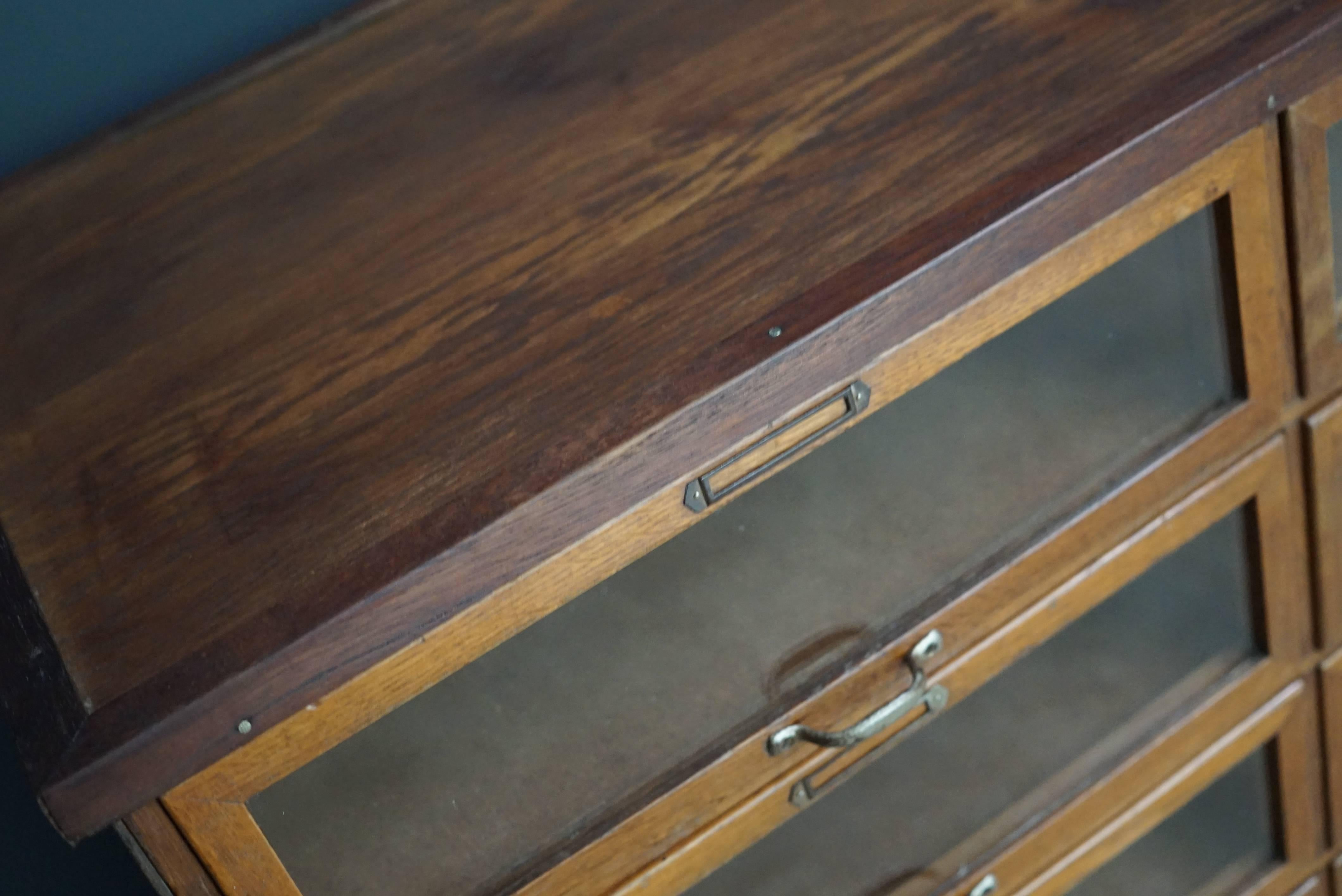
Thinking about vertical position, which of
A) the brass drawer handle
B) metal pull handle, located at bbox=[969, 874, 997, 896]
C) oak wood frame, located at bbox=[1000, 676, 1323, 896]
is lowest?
oak wood frame, located at bbox=[1000, 676, 1323, 896]

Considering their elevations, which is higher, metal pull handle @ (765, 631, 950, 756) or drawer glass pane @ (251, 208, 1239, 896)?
drawer glass pane @ (251, 208, 1239, 896)

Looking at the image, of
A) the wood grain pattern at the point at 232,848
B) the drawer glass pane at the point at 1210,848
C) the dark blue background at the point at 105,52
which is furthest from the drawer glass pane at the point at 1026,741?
the dark blue background at the point at 105,52

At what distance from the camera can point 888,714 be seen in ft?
2.01

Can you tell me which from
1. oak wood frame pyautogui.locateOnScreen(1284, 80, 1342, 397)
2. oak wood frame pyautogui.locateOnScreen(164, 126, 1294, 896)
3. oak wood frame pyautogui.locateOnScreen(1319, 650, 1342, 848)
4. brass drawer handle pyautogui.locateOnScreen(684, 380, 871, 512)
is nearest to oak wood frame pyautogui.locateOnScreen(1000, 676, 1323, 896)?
oak wood frame pyautogui.locateOnScreen(1319, 650, 1342, 848)

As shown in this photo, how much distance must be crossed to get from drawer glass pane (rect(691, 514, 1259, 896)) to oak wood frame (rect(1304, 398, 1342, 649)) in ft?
0.13

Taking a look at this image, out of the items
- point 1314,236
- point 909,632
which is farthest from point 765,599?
point 1314,236

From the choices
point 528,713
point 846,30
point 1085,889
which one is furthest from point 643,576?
point 1085,889

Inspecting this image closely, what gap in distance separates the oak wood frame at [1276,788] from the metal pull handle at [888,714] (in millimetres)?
182

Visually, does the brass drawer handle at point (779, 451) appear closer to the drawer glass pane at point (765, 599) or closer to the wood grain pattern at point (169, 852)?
the drawer glass pane at point (765, 599)

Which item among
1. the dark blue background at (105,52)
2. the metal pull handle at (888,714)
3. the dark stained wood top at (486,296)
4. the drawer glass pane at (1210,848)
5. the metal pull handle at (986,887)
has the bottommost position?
the drawer glass pane at (1210,848)

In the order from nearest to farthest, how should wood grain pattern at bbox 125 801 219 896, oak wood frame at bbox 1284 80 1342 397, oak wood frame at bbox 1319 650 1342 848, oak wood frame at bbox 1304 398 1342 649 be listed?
wood grain pattern at bbox 125 801 219 896
oak wood frame at bbox 1284 80 1342 397
oak wood frame at bbox 1304 398 1342 649
oak wood frame at bbox 1319 650 1342 848

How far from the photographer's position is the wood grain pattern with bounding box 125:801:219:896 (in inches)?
18.3

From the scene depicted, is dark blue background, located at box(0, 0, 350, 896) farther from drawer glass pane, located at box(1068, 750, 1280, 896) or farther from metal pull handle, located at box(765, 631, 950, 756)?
drawer glass pane, located at box(1068, 750, 1280, 896)

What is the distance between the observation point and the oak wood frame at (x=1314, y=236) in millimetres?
586
